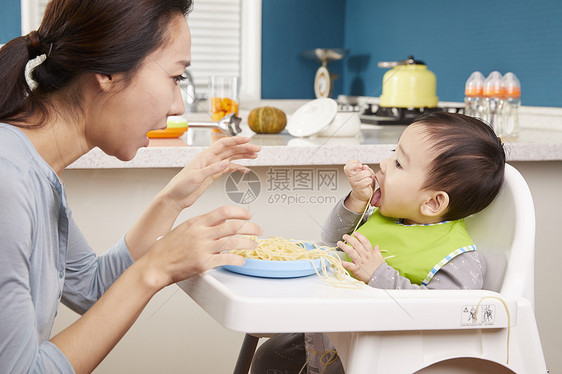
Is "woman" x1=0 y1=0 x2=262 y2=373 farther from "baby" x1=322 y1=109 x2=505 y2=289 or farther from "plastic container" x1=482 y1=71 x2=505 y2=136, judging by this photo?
"plastic container" x1=482 y1=71 x2=505 y2=136

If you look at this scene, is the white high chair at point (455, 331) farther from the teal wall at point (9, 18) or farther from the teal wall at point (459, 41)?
the teal wall at point (9, 18)

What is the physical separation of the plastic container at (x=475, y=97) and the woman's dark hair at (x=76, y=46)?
4.97 ft

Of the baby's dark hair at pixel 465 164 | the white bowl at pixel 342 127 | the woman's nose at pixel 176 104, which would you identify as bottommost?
the white bowl at pixel 342 127

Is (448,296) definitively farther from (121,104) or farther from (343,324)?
(121,104)

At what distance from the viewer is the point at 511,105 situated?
2.29 metres

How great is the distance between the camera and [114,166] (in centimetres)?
166

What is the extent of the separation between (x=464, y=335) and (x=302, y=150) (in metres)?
0.81

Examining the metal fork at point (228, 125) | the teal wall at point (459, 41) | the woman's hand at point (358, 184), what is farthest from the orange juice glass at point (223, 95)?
the woman's hand at point (358, 184)

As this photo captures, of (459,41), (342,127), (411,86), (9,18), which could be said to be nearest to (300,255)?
(342,127)

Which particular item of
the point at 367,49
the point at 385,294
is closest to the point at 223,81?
the point at 367,49

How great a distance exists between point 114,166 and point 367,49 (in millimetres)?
2594

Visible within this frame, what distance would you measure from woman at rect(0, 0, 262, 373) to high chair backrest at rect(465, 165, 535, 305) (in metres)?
0.41

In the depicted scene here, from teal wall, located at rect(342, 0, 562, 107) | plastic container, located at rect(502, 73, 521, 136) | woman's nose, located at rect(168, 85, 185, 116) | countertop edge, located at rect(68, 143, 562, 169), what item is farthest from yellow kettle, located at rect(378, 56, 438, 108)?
woman's nose, located at rect(168, 85, 185, 116)

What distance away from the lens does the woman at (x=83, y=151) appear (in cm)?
84
